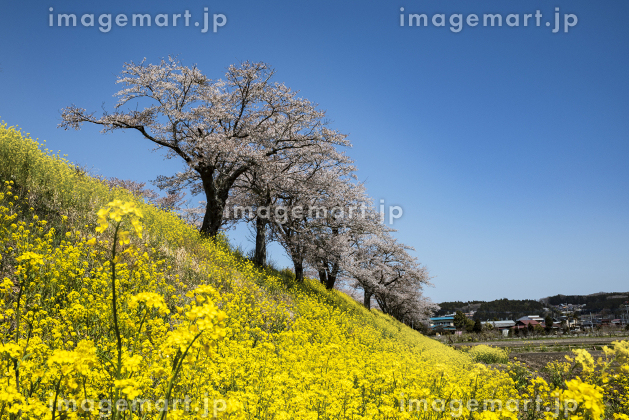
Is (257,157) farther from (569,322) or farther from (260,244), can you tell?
(569,322)

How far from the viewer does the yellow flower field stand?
7.39ft

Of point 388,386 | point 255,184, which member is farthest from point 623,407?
point 255,184

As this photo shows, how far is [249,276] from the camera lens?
11.1 metres

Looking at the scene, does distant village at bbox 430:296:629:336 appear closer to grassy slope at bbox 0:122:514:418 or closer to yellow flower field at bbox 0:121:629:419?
yellow flower field at bbox 0:121:629:419

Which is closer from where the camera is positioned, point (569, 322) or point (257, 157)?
point (257, 157)

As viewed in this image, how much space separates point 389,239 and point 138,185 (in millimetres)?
22845

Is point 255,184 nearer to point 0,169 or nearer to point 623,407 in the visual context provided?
point 0,169

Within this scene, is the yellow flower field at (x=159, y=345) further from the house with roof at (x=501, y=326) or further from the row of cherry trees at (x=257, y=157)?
the house with roof at (x=501, y=326)

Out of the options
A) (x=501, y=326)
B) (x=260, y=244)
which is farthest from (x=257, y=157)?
(x=501, y=326)

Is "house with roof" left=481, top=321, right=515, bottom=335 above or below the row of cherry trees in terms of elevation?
below

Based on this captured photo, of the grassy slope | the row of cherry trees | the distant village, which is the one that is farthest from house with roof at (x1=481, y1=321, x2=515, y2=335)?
the grassy slope

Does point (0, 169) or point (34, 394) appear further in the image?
point (0, 169)

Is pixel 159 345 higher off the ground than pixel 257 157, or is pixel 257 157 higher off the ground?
pixel 257 157

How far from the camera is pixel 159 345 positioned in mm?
3992
